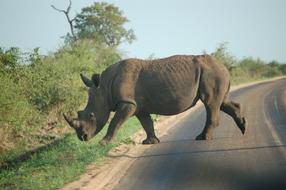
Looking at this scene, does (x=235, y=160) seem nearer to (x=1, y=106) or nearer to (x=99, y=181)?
(x=99, y=181)

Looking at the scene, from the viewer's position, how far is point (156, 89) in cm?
1055

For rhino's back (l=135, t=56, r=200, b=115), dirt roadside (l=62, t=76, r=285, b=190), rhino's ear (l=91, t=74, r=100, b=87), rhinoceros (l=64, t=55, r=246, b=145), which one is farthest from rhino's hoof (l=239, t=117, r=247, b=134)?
rhino's ear (l=91, t=74, r=100, b=87)

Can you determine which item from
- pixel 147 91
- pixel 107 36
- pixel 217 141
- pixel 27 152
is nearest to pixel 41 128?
pixel 27 152

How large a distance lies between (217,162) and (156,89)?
265 cm

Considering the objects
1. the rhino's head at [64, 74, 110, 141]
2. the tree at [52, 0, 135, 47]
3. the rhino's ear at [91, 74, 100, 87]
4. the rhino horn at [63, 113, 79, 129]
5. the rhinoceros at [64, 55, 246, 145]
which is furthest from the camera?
the tree at [52, 0, 135, 47]

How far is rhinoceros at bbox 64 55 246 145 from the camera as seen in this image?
10445 millimetres

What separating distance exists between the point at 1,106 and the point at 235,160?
234 inches

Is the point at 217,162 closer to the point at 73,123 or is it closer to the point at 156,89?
the point at 156,89

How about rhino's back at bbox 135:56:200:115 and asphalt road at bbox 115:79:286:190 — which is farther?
rhino's back at bbox 135:56:200:115

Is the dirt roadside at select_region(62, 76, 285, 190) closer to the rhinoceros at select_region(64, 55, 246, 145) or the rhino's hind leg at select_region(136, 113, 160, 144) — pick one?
the rhino's hind leg at select_region(136, 113, 160, 144)

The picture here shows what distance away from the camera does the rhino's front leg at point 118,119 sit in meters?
10.2

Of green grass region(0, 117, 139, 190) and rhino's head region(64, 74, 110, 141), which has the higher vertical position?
rhino's head region(64, 74, 110, 141)

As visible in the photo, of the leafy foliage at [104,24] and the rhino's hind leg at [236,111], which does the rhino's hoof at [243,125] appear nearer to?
the rhino's hind leg at [236,111]

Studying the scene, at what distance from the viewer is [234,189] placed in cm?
665
